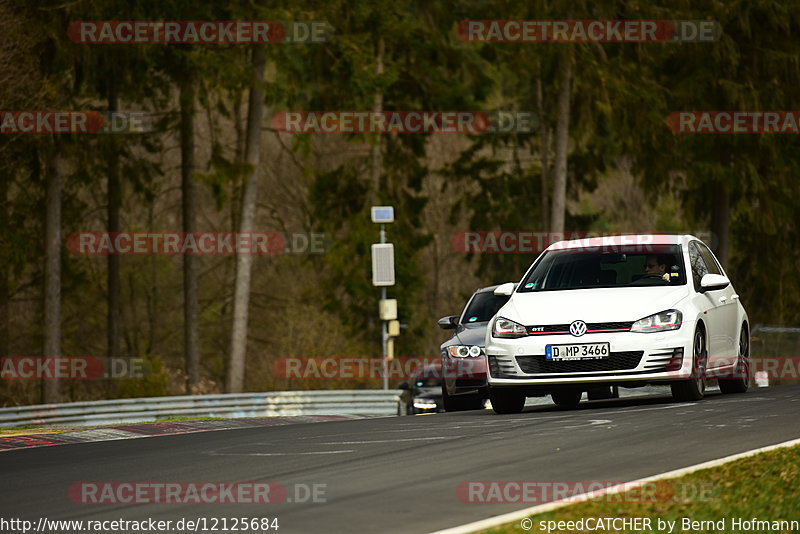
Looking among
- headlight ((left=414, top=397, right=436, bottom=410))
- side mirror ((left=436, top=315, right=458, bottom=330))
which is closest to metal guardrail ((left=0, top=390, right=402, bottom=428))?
headlight ((left=414, top=397, right=436, bottom=410))

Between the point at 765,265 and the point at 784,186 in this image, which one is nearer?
the point at 784,186

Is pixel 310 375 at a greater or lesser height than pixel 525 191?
lesser

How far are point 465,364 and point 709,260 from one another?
3.86 metres

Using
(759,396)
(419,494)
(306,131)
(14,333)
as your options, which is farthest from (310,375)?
(419,494)

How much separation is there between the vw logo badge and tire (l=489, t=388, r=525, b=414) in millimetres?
1165

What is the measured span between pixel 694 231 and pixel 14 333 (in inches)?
887

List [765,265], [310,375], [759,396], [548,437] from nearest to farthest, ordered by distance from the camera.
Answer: [548,437] < [759,396] < [310,375] < [765,265]

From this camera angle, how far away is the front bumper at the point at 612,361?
47.0 ft

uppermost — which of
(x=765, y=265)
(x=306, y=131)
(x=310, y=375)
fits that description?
(x=306, y=131)

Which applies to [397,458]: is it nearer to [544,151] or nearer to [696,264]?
[696,264]

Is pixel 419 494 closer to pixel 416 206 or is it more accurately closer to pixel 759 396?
pixel 759 396

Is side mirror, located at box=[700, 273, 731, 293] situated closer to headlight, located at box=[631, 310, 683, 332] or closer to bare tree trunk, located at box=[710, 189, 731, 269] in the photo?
headlight, located at box=[631, 310, 683, 332]

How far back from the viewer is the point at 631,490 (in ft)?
27.4

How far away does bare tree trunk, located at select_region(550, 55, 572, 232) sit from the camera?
37.8 meters
